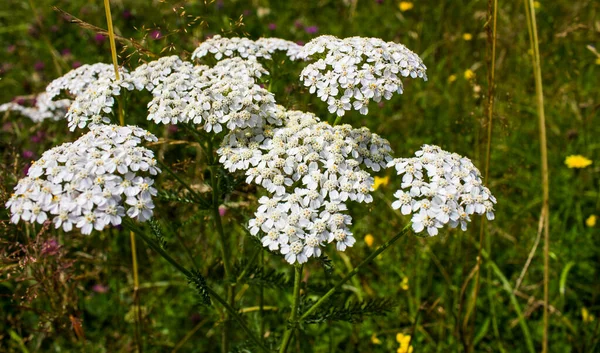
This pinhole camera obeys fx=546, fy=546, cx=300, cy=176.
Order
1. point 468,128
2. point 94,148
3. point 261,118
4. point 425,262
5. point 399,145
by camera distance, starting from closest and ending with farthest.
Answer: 1. point 94,148
2. point 261,118
3. point 468,128
4. point 425,262
5. point 399,145

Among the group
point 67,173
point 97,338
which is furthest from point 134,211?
point 97,338

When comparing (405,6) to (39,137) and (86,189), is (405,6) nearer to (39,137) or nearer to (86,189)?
(39,137)

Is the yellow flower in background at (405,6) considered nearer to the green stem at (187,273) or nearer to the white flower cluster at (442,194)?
the white flower cluster at (442,194)

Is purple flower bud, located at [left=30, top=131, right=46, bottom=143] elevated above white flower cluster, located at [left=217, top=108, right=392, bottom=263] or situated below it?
above

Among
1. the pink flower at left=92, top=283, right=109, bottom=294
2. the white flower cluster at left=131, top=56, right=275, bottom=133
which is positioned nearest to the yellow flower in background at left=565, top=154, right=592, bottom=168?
the white flower cluster at left=131, top=56, right=275, bottom=133

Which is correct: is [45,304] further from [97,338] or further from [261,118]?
[261,118]

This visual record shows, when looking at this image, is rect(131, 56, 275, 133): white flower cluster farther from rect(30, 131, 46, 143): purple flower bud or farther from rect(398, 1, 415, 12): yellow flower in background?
rect(398, 1, 415, 12): yellow flower in background

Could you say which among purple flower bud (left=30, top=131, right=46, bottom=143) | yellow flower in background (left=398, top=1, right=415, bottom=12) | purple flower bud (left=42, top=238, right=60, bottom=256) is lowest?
purple flower bud (left=42, top=238, right=60, bottom=256)

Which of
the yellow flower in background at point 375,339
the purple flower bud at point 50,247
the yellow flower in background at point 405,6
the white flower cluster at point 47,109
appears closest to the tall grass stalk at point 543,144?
the yellow flower in background at point 375,339
